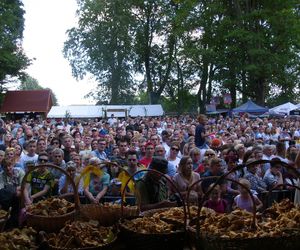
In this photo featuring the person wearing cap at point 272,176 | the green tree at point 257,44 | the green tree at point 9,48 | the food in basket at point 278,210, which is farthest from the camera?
the green tree at point 9,48

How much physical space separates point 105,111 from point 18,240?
105 ft

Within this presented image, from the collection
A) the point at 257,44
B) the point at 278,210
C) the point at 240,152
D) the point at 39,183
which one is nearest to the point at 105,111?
the point at 257,44

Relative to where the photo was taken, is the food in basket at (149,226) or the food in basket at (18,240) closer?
the food in basket at (18,240)

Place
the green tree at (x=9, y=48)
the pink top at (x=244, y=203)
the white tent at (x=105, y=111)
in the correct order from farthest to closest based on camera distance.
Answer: the white tent at (x=105, y=111) < the green tree at (x=9, y=48) < the pink top at (x=244, y=203)

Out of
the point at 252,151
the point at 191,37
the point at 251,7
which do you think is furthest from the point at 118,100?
the point at 252,151

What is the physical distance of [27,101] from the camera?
155 ft

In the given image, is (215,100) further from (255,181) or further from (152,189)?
(152,189)

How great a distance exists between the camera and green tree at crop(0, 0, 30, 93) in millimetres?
32625

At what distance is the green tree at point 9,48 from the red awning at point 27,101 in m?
9.07

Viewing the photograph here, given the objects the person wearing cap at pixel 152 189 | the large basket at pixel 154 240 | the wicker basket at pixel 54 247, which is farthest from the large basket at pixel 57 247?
the person wearing cap at pixel 152 189

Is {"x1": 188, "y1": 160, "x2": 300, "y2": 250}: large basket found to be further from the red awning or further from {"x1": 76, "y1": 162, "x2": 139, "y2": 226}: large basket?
the red awning

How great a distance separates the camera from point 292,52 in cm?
3266

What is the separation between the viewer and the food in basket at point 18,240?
3.17m

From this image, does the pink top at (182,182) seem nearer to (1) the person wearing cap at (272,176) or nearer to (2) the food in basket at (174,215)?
(1) the person wearing cap at (272,176)
